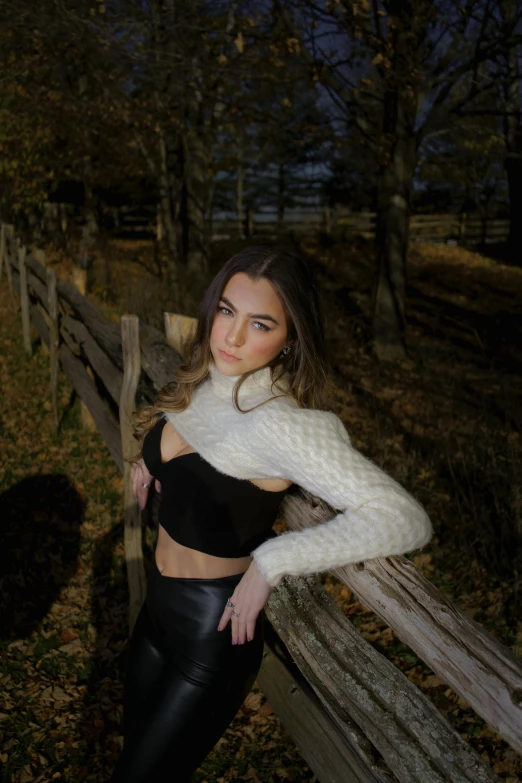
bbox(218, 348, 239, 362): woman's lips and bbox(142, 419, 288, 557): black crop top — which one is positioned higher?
bbox(218, 348, 239, 362): woman's lips

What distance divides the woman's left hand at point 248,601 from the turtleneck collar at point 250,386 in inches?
20.0

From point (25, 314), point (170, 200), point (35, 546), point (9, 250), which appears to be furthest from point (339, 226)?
point (35, 546)

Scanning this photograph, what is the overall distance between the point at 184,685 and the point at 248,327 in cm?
115

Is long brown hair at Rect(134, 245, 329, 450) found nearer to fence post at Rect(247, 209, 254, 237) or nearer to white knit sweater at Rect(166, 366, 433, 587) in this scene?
white knit sweater at Rect(166, 366, 433, 587)

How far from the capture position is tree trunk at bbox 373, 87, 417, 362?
8648mm

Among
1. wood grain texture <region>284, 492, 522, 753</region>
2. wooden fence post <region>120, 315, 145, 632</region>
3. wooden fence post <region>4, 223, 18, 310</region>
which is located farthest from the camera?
wooden fence post <region>4, 223, 18, 310</region>

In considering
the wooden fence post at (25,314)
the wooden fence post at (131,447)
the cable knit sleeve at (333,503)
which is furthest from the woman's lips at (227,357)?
the wooden fence post at (25,314)

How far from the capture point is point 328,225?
842 inches

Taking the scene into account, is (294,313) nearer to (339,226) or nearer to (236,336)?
(236,336)

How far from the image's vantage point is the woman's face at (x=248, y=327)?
1.83m

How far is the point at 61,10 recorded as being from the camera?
7.72 m

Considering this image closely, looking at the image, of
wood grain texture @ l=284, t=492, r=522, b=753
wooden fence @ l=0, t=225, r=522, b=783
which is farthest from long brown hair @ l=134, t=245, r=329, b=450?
wood grain texture @ l=284, t=492, r=522, b=753

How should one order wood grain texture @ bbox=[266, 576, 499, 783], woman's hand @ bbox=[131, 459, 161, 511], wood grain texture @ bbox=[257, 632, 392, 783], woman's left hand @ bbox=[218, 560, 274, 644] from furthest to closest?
1. woman's hand @ bbox=[131, 459, 161, 511]
2. wood grain texture @ bbox=[257, 632, 392, 783]
3. woman's left hand @ bbox=[218, 560, 274, 644]
4. wood grain texture @ bbox=[266, 576, 499, 783]

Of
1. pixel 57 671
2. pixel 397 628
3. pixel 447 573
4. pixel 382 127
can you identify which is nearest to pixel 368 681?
pixel 397 628
